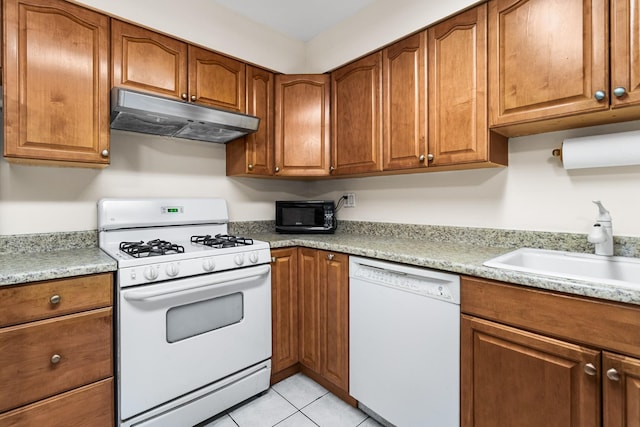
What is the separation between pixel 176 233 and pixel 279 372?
112 cm

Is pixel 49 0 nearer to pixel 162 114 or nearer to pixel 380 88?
pixel 162 114

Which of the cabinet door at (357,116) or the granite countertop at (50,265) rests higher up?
the cabinet door at (357,116)

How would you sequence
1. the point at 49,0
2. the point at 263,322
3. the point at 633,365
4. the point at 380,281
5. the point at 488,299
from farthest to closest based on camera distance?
the point at 263,322 → the point at 380,281 → the point at 49,0 → the point at 488,299 → the point at 633,365

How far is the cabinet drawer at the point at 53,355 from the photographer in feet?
3.73

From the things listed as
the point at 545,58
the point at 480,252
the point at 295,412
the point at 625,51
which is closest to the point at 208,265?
the point at 295,412

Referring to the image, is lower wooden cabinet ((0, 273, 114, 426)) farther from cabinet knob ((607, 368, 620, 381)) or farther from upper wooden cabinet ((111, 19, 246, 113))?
cabinet knob ((607, 368, 620, 381))

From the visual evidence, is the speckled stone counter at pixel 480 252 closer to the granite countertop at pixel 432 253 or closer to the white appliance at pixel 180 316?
the granite countertop at pixel 432 253

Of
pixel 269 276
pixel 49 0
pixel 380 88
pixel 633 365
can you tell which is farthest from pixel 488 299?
pixel 49 0

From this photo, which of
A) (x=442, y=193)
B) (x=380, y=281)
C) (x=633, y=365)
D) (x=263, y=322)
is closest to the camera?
→ (x=633, y=365)

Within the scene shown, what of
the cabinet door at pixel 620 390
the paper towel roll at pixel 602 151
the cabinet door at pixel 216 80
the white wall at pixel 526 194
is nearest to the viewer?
the cabinet door at pixel 620 390

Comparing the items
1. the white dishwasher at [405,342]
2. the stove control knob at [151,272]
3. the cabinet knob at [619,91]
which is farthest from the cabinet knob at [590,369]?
the stove control knob at [151,272]

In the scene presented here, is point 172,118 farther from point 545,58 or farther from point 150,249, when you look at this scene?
point 545,58

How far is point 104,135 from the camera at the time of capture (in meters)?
1.58

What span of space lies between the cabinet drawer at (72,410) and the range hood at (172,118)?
1.26m
